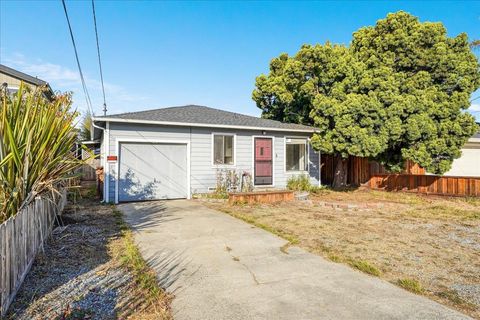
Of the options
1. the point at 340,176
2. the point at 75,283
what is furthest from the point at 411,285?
the point at 340,176

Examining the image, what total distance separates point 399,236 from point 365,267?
2.29 meters

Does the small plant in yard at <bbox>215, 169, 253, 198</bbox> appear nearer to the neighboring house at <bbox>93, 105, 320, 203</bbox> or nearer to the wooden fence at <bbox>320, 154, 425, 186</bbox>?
the neighboring house at <bbox>93, 105, 320, 203</bbox>

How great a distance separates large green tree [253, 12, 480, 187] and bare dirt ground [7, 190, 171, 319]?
8.94 meters

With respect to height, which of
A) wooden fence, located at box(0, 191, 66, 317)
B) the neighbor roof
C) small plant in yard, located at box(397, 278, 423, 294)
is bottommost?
small plant in yard, located at box(397, 278, 423, 294)

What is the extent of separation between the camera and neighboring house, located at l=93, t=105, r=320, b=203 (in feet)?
A: 31.6

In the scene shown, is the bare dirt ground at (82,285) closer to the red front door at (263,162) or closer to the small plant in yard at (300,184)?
the red front door at (263,162)

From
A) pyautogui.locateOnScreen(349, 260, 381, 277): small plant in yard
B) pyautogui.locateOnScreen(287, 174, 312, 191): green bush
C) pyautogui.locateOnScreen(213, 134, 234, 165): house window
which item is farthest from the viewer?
pyautogui.locateOnScreen(287, 174, 312, 191): green bush

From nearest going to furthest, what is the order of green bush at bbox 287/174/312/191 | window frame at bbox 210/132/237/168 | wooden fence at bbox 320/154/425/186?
window frame at bbox 210/132/237/168 < green bush at bbox 287/174/312/191 < wooden fence at bbox 320/154/425/186

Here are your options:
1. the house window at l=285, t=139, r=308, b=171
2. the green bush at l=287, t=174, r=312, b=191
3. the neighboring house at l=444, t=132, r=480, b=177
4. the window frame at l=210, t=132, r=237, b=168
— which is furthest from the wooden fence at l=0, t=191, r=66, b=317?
the neighboring house at l=444, t=132, r=480, b=177

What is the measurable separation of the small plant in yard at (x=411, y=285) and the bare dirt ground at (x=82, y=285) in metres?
2.66

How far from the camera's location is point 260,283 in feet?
11.4

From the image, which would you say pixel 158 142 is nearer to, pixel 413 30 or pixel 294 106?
pixel 294 106

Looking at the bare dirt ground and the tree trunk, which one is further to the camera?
the tree trunk

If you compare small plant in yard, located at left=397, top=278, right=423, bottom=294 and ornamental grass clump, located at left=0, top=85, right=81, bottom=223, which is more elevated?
ornamental grass clump, located at left=0, top=85, right=81, bottom=223
